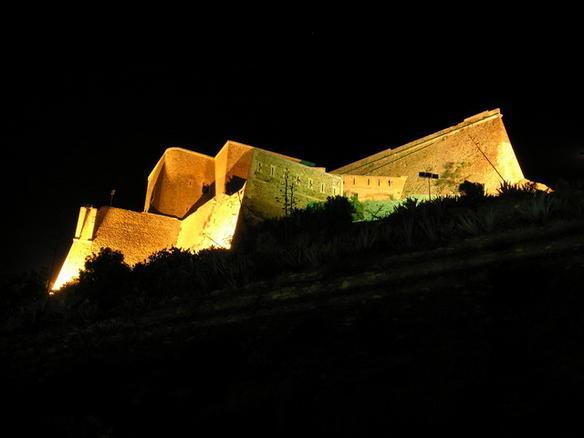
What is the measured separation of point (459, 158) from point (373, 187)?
4.82 meters

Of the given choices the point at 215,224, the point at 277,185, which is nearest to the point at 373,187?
the point at 277,185

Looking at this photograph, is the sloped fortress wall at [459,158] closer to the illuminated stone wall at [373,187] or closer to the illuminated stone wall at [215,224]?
the illuminated stone wall at [373,187]

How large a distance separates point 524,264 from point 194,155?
82.9 ft

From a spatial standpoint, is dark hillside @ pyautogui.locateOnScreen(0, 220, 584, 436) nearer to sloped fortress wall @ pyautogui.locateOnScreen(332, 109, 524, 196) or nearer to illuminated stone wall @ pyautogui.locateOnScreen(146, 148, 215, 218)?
sloped fortress wall @ pyautogui.locateOnScreen(332, 109, 524, 196)

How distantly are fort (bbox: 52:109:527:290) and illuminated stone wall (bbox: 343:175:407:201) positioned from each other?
6 cm

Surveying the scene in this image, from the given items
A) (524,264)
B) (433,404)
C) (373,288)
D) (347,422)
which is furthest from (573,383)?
(373,288)

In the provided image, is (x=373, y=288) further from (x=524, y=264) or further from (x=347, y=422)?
(x=347, y=422)

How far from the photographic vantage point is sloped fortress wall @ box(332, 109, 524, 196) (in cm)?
2500

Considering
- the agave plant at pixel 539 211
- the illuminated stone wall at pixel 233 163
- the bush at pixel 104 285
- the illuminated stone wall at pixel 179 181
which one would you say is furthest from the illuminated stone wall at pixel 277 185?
the agave plant at pixel 539 211

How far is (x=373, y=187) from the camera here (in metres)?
26.7

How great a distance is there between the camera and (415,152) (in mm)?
29141

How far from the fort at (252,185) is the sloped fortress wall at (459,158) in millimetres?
51

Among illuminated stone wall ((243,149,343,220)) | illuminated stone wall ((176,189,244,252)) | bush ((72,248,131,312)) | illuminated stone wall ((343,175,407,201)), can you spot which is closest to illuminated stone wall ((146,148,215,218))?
illuminated stone wall ((176,189,244,252))

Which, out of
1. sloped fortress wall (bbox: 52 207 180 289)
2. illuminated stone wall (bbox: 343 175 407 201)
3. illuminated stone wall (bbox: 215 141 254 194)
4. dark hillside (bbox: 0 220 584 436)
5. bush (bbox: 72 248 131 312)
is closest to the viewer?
dark hillside (bbox: 0 220 584 436)
